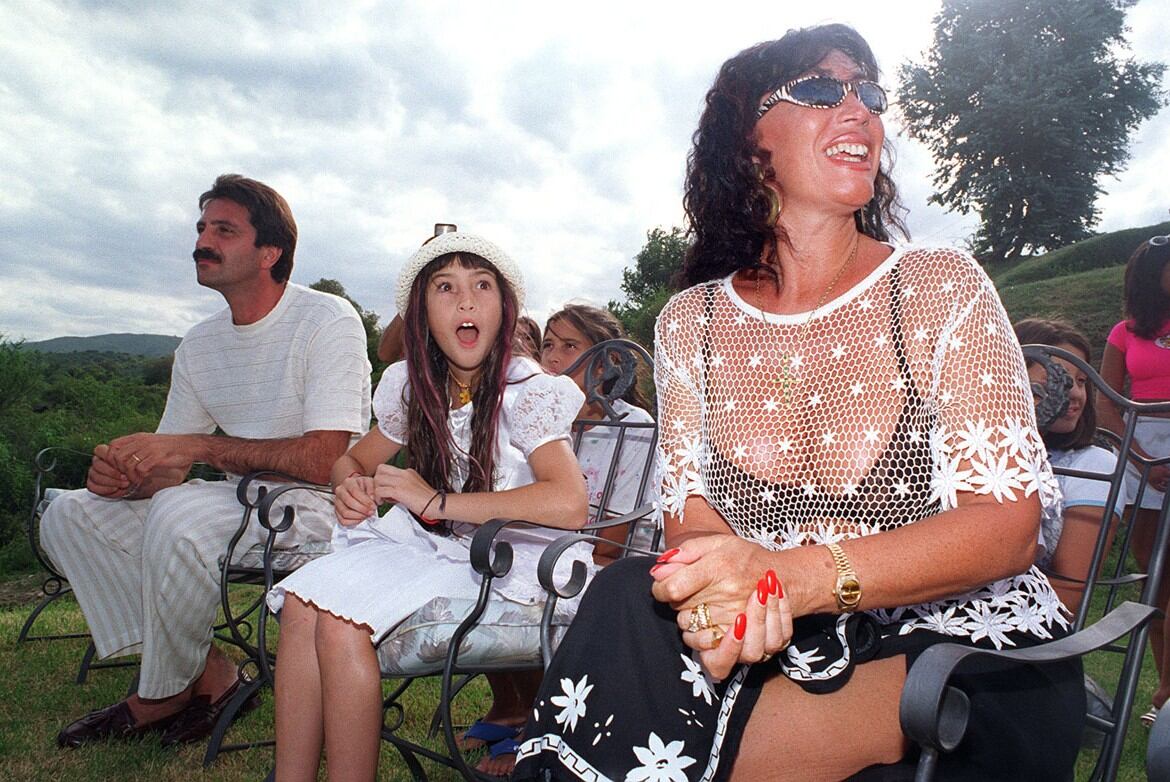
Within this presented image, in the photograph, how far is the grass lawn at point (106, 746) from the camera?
9.10 ft

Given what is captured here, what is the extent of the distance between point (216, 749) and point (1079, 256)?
710 inches

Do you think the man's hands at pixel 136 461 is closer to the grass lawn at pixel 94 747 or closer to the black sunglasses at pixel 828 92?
the grass lawn at pixel 94 747

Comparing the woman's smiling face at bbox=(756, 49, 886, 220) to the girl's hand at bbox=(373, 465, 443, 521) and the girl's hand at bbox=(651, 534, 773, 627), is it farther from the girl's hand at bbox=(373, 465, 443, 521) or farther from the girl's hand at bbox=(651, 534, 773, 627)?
the girl's hand at bbox=(373, 465, 443, 521)

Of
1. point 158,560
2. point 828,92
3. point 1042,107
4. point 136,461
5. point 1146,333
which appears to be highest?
point 1042,107

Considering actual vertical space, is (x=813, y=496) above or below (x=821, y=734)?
above

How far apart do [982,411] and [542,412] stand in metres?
1.26

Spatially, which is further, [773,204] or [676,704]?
[773,204]

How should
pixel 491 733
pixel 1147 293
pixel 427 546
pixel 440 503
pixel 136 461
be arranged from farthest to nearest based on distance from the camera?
pixel 1147 293
pixel 136 461
pixel 491 733
pixel 427 546
pixel 440 503

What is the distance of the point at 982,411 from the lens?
4.43ft

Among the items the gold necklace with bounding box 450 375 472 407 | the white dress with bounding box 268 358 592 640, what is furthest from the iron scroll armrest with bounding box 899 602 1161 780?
the gold necklace with bounding box 450 375 472 407

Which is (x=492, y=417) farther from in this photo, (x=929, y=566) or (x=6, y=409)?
(x=6, y=409)

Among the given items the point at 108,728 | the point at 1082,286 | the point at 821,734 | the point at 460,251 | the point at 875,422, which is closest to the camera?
the point at 821,734

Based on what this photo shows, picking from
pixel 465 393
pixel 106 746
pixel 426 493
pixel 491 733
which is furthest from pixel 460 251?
pixel 106 746

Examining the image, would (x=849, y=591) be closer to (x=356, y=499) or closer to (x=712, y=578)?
(x=712, y=578)
